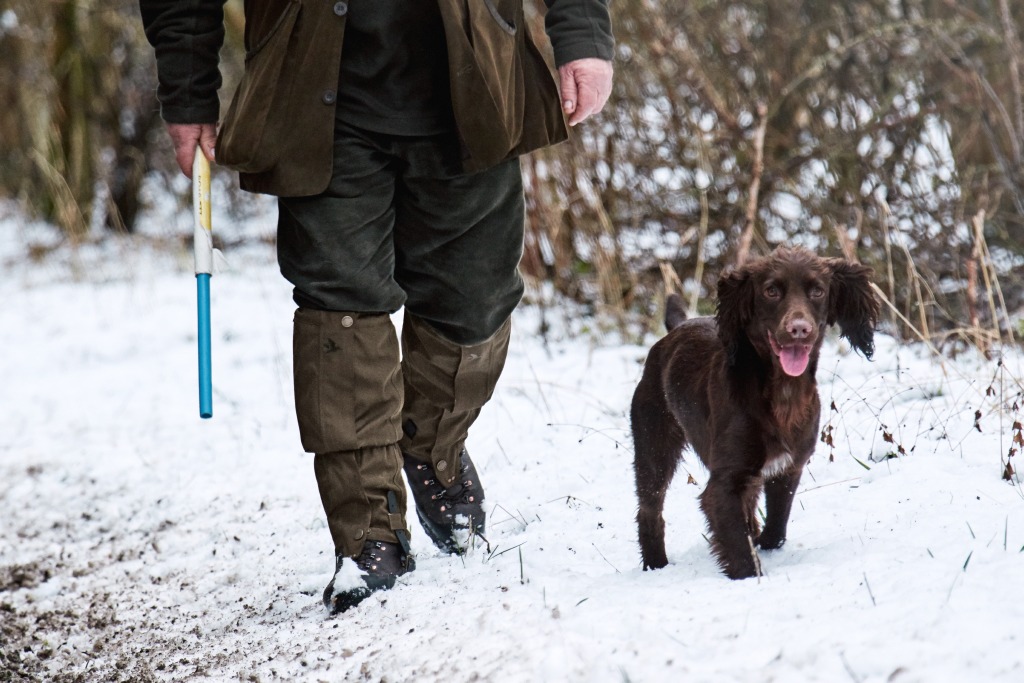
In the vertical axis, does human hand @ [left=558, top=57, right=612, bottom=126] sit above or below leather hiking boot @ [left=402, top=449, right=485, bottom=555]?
above

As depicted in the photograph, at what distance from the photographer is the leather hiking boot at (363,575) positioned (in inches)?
108

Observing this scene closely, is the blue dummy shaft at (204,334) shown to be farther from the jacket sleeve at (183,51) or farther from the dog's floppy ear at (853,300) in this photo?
the dog's floppy ear at (853,300)

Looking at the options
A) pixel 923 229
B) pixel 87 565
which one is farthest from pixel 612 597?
pixel 923 229

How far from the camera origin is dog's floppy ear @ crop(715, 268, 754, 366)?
273 cm

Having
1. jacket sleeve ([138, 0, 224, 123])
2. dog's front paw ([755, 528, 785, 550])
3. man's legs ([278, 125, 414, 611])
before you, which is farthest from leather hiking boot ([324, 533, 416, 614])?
jacket sleeve ([138, 0, 224, 123])

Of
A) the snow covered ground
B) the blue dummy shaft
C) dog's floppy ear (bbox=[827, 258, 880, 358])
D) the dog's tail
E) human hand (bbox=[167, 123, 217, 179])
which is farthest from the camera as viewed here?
the dog's tail

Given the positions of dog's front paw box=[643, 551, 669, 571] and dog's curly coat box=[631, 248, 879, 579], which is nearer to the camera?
dog's curly coat box=[631, 248, 879, 579]

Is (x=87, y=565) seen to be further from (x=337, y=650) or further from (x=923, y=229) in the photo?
(x=923, y=229)

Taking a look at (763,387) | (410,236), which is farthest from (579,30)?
(763,387)

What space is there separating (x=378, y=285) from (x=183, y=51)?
2.70 ft

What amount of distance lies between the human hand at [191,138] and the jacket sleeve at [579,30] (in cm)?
97

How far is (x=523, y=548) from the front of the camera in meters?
3.07

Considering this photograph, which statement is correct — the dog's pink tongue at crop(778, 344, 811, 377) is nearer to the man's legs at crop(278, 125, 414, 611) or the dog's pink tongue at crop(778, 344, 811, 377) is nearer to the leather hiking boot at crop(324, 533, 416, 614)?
the man's legs at crop(278, 125, 414, 611)

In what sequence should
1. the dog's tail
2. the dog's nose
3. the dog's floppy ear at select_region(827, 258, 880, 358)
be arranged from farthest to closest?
the dog's tail, the dog's floppy ear at select_region(827, 258, 880, 358), the dog's nose
